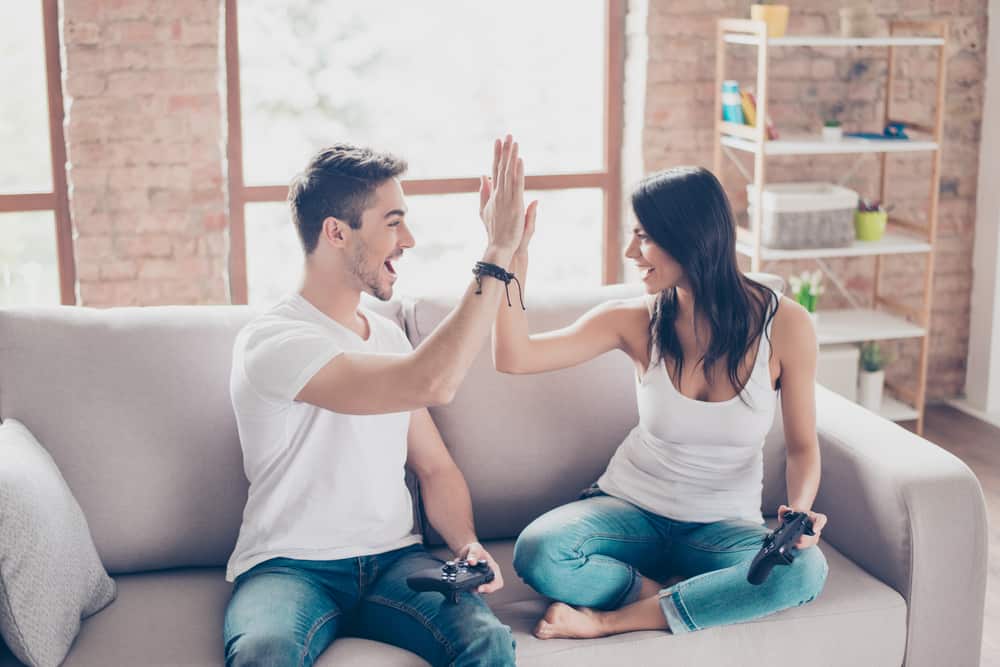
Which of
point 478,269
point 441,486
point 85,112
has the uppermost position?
point 85,112

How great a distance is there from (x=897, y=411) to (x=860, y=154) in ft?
3.07

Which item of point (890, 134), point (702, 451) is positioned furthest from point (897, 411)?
point (702, 451)

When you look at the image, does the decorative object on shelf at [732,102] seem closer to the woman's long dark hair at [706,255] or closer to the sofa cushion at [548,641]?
the woman's long dark hair at [706,255]

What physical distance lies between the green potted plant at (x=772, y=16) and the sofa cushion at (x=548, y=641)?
2165mm

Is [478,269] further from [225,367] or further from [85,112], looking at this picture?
[85,112]

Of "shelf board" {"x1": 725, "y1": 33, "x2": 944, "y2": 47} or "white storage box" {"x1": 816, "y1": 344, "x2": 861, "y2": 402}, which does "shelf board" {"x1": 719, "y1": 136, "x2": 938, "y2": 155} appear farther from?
"white storage box" {"x1": 816, "y1": 344, "x2": 861, "y2": 402}

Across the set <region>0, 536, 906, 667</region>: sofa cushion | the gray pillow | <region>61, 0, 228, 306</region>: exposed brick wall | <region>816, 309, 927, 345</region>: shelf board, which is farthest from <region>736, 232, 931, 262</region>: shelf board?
the gray pillow

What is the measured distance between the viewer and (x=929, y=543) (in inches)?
83.3

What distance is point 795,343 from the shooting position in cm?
222

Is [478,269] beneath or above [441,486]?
above

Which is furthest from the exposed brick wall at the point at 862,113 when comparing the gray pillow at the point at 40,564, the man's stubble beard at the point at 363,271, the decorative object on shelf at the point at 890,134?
the gray pillow at the point at 40,564

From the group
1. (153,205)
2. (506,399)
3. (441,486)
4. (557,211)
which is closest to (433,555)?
(441,486)

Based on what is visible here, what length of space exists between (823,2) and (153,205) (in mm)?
2367

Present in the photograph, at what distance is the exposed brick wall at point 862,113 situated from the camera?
4074mm
